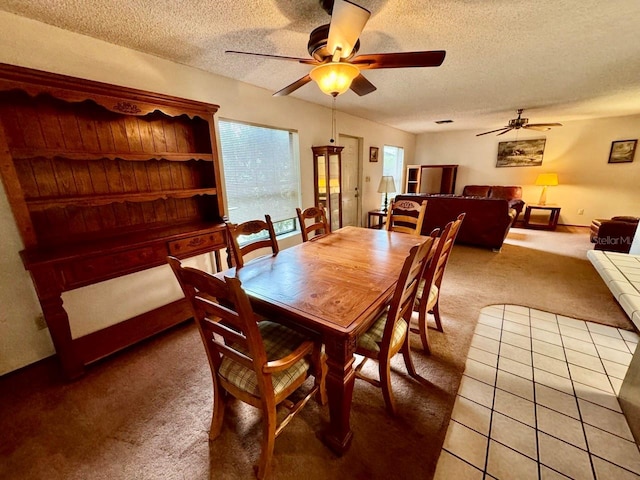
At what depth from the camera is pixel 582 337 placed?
1.95m

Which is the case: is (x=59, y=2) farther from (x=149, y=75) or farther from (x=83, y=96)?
(x=149, y=75)

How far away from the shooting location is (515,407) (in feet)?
A: 4.60

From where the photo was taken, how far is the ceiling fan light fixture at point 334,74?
1.40 m

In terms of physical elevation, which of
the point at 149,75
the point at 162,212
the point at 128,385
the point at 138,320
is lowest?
the point at 128,385

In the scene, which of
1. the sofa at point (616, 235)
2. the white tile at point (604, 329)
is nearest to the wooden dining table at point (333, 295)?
the white tile at point (604, 329)

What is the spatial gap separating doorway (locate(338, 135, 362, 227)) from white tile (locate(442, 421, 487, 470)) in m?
3.57

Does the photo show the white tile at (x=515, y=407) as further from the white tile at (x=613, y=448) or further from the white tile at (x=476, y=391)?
the white tile at (x=613, y=448)

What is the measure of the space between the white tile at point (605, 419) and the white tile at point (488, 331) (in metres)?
0.61

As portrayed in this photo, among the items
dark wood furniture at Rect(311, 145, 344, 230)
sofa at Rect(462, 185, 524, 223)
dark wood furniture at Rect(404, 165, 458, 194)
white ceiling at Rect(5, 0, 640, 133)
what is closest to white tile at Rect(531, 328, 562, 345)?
white ceiling at Rect(5, 0, 640, 133)

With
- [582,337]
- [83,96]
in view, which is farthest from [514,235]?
[83,96]

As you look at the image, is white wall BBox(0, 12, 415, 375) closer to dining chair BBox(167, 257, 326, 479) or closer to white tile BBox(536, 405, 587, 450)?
dining chair BBox(167, 257, 326, 479)

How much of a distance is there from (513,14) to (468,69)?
950 mm

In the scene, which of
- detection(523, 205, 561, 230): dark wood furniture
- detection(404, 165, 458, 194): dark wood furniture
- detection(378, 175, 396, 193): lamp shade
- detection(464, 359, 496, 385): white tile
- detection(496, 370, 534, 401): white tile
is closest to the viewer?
detection(496, 370, 534, 401): white tile

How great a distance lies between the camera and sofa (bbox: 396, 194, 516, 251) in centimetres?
383
